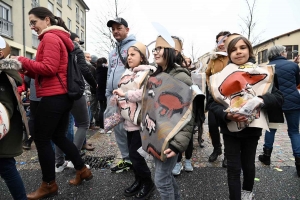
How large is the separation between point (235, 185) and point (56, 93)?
2.05 m

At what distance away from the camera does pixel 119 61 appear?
3.22 meters

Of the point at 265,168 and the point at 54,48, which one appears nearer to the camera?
the point at 54,48

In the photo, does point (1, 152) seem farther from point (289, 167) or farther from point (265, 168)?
point (289, 167)

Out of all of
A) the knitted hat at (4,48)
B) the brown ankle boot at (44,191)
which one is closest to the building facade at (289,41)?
the brown ankle boot at (44,191)

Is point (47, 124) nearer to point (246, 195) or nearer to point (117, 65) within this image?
point (117, 65)

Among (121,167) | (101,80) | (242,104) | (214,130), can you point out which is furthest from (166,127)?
(101,80)

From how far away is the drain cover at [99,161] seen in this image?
3.50 meters

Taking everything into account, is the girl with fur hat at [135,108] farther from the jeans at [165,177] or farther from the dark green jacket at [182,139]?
the dark green jacket at [182,139]

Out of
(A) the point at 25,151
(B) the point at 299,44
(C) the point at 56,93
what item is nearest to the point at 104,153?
(A) the point at 25,151

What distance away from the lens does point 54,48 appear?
2.40m

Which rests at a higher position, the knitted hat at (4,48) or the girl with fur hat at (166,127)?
the knitted hat at (4,48)

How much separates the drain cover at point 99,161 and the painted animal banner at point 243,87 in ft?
7.20

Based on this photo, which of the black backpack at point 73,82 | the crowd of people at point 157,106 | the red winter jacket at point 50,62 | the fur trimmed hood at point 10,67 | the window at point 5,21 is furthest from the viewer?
the window at point 5,21

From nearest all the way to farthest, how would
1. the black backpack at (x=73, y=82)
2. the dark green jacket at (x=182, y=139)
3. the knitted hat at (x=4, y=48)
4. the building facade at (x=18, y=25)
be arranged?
the dark green jacket at (x=182, y=139)
the knitted hat at (x=4, y=48)
the black backpack at (x=73, y=82)
the building facade at (x=18, y=25)
